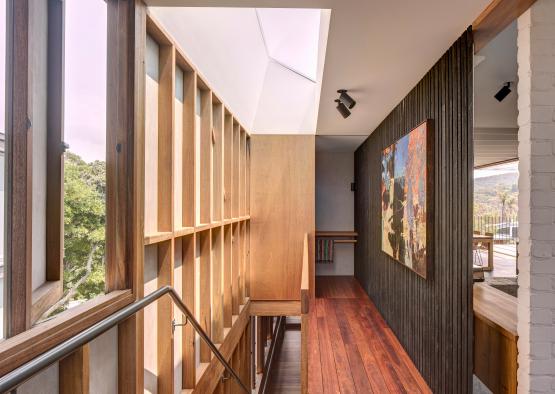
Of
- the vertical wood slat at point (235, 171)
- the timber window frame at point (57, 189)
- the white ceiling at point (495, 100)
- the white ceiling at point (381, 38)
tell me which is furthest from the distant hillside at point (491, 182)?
the timber window frame at point (57, 189)

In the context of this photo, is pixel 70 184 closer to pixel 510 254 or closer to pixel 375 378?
pixel 375 378

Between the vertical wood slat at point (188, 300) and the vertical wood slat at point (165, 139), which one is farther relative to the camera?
the vertical wood slat at point (188, 300)

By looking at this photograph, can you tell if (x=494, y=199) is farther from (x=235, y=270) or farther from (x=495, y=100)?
(x=235, y=270)

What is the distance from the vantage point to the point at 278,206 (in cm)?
462

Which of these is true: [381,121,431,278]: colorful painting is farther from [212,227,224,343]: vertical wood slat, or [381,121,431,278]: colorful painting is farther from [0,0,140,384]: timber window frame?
[0,0,140,384]: timber window frame

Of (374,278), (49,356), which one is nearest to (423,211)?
(374,278)

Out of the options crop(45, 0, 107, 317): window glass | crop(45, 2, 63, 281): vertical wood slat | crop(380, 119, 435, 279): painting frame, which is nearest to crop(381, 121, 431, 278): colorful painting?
crop(380, 119, 435, 279): painting frame

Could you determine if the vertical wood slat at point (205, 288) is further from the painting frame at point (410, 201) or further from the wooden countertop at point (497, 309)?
the wooden countertop at point (497, 309)

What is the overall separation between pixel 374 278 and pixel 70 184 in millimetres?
3899

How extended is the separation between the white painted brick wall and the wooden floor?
1.06 meters

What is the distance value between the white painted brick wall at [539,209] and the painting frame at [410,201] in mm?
777

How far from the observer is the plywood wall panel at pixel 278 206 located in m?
4.57

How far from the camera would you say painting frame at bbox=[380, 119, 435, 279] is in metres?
2.35

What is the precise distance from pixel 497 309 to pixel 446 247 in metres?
0.48
